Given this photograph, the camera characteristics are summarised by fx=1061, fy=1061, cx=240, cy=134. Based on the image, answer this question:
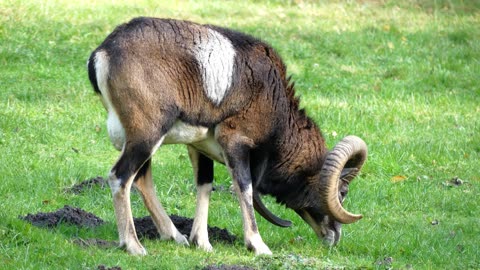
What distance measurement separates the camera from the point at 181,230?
977 cm

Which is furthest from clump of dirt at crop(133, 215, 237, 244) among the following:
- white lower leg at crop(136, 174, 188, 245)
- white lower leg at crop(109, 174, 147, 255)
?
white lower leg at crop(109, 174, 147, 255)

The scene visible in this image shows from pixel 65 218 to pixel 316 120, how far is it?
5.07m

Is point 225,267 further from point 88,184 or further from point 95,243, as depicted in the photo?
point 88,184

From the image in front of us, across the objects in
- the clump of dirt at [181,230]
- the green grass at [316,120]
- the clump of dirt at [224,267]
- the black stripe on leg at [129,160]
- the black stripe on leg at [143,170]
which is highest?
the black stripe on leg at [129,160]

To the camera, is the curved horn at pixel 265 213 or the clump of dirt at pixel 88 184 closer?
the curved horn at pixel 265 213

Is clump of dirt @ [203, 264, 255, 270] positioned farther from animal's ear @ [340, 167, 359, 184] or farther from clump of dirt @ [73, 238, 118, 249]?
animal's ear @ [340, 167, 359, 184]

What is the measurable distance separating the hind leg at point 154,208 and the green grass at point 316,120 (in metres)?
0.14

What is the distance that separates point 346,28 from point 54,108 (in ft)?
20.9

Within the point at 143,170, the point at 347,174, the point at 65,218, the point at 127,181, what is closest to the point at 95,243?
the point at 127,181

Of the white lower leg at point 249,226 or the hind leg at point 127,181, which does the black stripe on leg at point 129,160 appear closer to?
the hind leg at point 127,181

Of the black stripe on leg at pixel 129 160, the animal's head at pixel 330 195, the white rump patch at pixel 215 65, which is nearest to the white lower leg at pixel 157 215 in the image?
the black stripe on leg at pixel 129 160

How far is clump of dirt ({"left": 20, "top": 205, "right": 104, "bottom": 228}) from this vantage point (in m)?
9.05

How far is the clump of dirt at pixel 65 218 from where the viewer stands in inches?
356

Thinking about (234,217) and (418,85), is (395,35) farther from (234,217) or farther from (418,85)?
(234,217)
